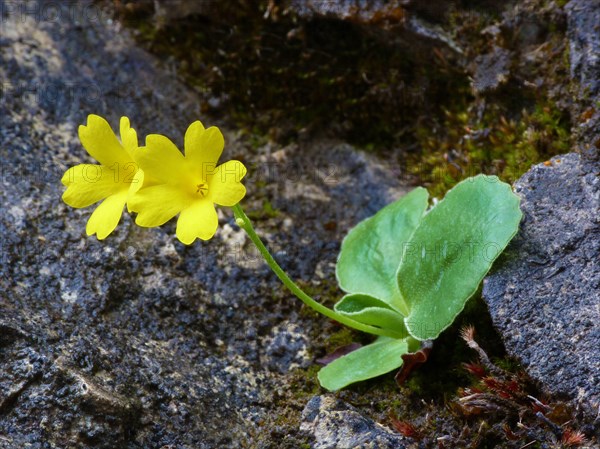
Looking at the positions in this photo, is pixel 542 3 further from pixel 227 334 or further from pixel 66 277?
pixel 66 277

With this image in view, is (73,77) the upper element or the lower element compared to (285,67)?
lower

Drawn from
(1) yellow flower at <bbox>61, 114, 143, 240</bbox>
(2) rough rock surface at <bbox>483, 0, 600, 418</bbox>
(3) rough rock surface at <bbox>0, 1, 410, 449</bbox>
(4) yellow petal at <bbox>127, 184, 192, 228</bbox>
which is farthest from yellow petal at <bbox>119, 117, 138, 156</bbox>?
(2) rough rock surface at <bbox>483, 0, 600, 418</bbox>

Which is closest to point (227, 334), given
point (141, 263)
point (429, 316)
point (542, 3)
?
point (141, 263)

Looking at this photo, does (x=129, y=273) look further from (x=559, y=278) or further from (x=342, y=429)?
(x=559, y=278)

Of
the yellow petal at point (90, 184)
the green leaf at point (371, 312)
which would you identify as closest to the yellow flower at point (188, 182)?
the yellow petal at point (90, 184)

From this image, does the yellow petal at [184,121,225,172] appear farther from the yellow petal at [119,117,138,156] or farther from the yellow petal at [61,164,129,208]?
the yellow petal at [61,164,129,208]
